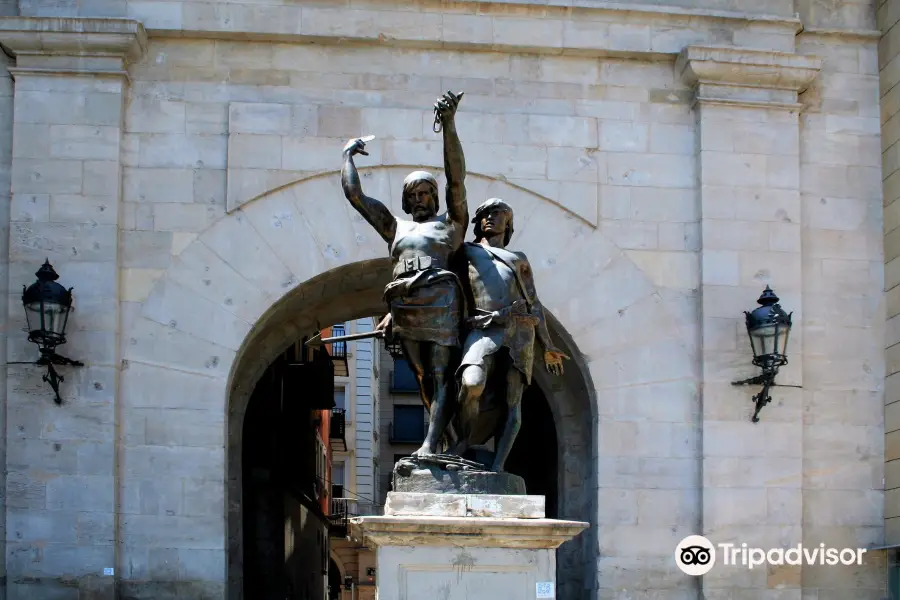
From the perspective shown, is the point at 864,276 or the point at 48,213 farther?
the point at 864,276

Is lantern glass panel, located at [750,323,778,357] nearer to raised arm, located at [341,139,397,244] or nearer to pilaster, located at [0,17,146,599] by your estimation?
raised arm, located at [341,139,397,244]

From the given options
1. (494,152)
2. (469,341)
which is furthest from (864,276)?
(469,341)

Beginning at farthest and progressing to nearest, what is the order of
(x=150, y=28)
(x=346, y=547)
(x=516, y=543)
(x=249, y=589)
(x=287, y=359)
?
(x=346, y=547) → (x=287, y=359) → (x=249, y=589) → (x=150, y=28) → (x=516, y=543)

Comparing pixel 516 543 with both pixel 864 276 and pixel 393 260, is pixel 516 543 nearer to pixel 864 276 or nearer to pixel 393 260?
pixel 393 260

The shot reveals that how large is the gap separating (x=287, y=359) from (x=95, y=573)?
881 centimetres

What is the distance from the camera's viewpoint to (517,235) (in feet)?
47.0

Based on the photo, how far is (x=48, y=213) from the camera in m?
13.7

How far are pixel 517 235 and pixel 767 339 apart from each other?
8.10ft

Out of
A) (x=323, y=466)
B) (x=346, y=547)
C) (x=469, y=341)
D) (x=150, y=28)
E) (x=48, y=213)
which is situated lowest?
(x=346, y=547)

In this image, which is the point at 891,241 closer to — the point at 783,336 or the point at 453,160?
the point at 783,336

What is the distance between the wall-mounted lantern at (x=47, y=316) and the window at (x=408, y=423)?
32097 mm

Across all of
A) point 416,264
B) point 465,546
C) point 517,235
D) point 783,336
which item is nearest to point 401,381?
point 517,235

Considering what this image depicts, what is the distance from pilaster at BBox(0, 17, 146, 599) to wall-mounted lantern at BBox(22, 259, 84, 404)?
0.23 meters

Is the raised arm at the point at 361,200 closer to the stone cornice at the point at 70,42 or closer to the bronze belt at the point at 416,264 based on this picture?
the bronze belt at the point at 416,264
